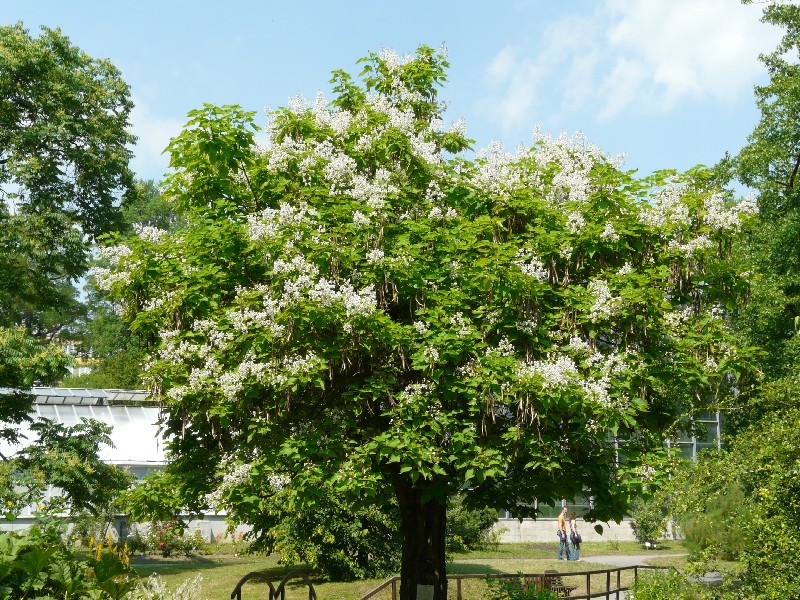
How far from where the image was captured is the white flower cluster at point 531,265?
40.4ft

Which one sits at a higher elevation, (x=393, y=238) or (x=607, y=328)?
(x=393, y=238)

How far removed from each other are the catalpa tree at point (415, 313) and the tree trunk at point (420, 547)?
0.04 metres

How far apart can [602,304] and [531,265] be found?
45.0 inches

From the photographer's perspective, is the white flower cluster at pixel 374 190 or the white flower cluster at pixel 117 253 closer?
the white flower cluster at pixel 374 190

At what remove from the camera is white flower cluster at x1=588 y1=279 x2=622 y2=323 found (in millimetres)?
12367

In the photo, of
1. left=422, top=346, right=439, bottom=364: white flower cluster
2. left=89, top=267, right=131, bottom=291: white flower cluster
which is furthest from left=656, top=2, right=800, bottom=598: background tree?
left=89, top=267, right=131, bottom=291: white flower cluster

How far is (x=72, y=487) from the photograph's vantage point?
2303 cm

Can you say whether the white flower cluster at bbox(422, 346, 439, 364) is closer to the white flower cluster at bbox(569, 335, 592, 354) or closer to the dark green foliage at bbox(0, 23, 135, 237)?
the white flower cluster at bbox(569, 335, 592, 354)

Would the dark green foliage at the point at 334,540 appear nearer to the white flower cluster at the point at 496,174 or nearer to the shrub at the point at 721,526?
the shrub at the point at 721,526

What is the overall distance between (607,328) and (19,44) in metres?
20.6

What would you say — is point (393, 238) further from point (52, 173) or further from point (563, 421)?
point (52, 173)

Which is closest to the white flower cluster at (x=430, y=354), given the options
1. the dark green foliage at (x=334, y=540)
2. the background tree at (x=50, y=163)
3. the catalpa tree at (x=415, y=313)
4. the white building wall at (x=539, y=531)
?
the catalpa tree at (x=415, y=313)

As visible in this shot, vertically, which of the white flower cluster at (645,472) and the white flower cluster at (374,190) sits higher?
the white flower cluster at (374,190)

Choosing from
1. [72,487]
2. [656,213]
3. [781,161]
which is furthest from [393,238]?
[781,161]
